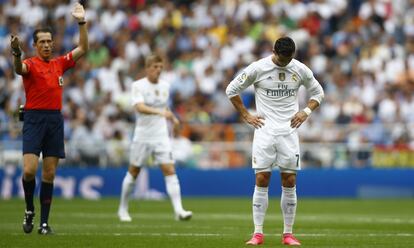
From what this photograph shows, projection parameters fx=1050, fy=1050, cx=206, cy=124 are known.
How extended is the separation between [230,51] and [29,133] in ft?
60.4

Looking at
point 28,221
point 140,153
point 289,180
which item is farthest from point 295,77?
point 140,153

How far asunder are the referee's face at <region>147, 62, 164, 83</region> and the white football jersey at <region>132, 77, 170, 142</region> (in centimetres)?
12

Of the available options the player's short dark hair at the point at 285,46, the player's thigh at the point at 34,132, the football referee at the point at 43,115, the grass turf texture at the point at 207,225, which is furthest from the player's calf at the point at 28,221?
the player's short dark hair at the point at 285,46

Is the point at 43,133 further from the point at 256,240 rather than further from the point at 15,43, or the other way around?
the point at 256,240

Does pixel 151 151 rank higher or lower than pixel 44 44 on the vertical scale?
lower

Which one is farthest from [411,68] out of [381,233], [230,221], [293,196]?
[293,196]

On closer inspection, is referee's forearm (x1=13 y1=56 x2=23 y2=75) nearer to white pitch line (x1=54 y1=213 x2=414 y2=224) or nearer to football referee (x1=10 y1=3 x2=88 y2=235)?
football referee (x1=10 y1=3 x2=88 y2=235)

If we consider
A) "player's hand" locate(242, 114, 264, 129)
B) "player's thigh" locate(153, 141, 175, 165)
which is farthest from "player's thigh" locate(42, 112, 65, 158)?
"player's thigh" locate(153, 141, 175, 165)

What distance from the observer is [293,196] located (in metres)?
13.5

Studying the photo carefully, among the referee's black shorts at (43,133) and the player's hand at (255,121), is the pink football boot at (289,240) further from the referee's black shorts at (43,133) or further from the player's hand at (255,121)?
the referee's black shorts at (43,133)

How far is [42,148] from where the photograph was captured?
48.3 feet

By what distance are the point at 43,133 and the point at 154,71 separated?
15.0 ft

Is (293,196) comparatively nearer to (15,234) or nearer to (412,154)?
(15,234)

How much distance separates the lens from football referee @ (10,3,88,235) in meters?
14.5
